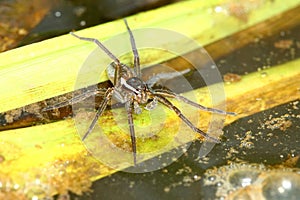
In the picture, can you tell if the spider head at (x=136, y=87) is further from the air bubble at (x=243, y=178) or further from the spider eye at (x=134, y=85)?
the air bubble at (x=243, y=178)

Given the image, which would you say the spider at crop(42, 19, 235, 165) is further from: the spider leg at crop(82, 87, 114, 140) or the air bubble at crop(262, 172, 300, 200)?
the air bubble at crop(262, 172, 300, 200)

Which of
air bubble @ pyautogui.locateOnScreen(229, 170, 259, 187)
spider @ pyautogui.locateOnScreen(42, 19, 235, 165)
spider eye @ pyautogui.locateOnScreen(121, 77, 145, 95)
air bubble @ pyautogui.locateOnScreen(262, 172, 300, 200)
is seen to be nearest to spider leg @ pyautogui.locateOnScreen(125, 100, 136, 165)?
spider @ pyautogui.locateOnScreen(42, 19, 235, 165)

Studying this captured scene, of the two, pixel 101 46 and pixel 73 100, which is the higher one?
pixel 101 46

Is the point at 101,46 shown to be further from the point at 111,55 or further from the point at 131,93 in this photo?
the point at 131,93

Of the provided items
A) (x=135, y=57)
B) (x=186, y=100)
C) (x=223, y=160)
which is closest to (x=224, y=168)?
(x=223, y=160)

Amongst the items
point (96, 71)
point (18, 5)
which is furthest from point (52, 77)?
point (18, 5)

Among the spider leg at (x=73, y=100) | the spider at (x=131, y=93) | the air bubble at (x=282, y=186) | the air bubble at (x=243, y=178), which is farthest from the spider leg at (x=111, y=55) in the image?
the air bubble at (x=282, y=186)

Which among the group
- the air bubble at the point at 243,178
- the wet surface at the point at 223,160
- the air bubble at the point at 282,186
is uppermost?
the wet surface at the point at 223,160

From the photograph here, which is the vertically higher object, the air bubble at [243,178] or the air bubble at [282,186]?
the air bubble at [243,178]
